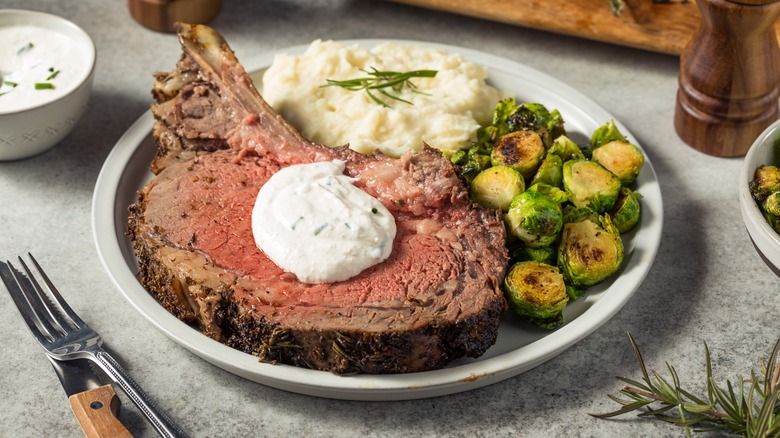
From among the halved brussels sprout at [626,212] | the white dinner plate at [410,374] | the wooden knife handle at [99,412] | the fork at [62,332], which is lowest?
the fork at [62,332]

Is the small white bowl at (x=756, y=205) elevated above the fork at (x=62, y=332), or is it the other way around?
the small white bowl at (x=756, y=205)

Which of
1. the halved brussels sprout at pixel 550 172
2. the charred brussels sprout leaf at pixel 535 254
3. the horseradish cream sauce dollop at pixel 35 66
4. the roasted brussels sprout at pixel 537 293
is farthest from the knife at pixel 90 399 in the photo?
the halved brussels sprout at pixel 550 172

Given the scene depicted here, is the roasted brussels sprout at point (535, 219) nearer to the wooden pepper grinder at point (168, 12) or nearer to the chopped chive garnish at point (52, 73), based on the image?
the chopped chive garnish at point (52, 73)

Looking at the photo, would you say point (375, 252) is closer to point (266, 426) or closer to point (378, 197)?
point (378, 197)

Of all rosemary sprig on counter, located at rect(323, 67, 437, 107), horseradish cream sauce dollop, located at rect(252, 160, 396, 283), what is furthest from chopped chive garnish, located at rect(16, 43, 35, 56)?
horseradish cream sauce dollop, located at rect(252, 160, 396, 283)

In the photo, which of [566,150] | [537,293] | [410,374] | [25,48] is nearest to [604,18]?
[566,150]
